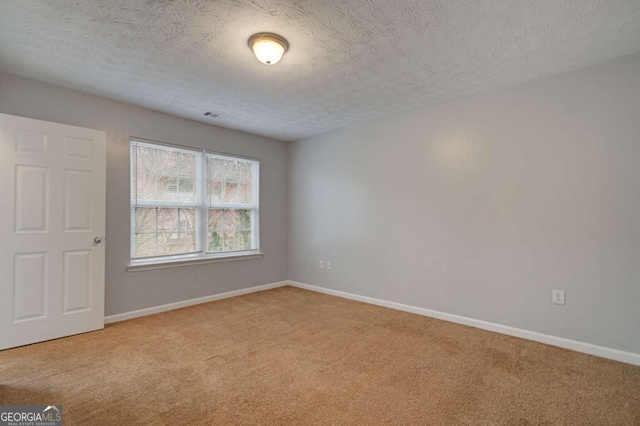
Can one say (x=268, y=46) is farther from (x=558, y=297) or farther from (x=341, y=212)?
(x=558, y=297)

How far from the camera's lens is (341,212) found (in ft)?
15.4

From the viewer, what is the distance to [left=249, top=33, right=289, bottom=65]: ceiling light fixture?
2260mm

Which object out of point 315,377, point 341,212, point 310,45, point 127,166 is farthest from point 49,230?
point 341,212

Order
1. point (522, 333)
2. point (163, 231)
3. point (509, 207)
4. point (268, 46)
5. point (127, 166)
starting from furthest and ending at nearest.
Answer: point (163, 231), point (127, 166), point (509, 207), point (522, 333), point (268, 46)

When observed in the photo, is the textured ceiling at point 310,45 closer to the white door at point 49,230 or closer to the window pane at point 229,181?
the white door at point 49,230

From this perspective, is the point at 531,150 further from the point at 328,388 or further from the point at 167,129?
the point at 167,129

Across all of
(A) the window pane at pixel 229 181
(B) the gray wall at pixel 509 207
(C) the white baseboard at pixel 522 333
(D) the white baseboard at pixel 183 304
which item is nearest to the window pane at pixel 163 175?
(A) the window pane at pixel 229 181

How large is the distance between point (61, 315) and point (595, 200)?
502 cm

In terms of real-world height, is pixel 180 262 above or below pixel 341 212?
below

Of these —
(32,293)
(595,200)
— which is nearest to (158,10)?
(32,293)

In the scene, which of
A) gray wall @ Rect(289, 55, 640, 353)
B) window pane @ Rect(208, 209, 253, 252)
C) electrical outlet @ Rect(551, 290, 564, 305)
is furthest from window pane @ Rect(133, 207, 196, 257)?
electrical outlet @ Rect(551, 290, 564, 305)

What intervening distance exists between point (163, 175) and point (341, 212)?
2476mm

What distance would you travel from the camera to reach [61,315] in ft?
9.89

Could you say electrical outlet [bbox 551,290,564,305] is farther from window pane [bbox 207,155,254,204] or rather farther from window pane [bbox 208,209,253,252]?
window pane [bbox 207,155,254,204]
